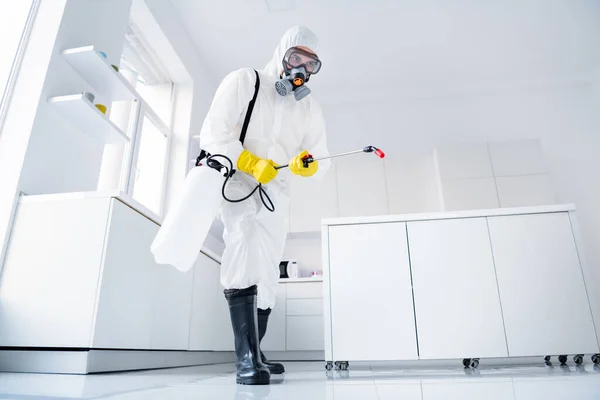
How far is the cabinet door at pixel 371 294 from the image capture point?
6.39ft

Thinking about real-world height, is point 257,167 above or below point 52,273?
above

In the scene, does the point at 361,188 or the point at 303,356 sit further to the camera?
the point at 361,188

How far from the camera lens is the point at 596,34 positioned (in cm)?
422

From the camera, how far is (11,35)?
7.36ft

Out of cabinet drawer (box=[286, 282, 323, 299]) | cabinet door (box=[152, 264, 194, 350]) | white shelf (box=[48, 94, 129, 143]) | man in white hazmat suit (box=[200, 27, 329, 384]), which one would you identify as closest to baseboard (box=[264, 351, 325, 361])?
cabinet drawer (box=[286, 282, 323, 299])

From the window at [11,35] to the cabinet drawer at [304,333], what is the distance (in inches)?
115

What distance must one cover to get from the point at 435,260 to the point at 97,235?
5.26ft

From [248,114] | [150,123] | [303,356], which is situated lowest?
[303,356]

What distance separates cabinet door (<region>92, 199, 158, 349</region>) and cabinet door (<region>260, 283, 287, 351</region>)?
2.05 metres

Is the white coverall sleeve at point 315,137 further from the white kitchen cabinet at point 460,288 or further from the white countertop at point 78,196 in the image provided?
the white countertop at point 78,196

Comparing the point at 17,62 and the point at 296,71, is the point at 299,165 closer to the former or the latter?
the point at 296,71

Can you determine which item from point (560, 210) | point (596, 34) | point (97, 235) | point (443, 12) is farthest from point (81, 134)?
point (596, 34)

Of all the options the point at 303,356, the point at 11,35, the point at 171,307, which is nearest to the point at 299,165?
the point at 171,307

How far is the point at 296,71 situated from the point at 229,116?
0.35 meters
